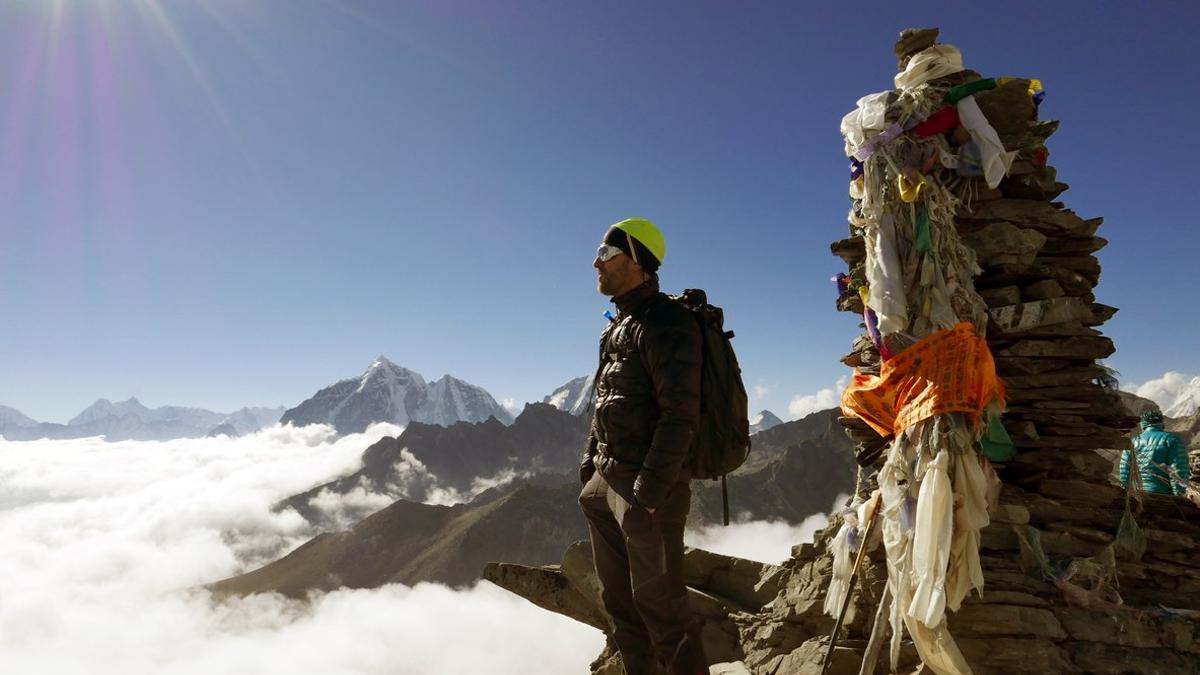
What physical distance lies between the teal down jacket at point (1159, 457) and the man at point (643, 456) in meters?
12.3

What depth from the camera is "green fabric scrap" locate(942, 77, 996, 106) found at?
6582mm

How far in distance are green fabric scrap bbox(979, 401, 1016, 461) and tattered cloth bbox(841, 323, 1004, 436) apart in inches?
7.1

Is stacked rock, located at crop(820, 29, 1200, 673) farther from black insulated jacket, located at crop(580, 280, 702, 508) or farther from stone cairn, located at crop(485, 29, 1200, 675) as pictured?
black insulated jacket, located at crop(580, 280, 702, 508)

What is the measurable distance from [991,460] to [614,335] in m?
4.41

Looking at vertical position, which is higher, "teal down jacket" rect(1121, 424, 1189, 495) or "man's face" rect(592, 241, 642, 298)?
"man's face" rect(592, 241, 642, 298)

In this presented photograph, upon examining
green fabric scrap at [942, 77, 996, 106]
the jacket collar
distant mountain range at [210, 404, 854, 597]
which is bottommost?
distant mountain range at [210, 404, 854, 597]

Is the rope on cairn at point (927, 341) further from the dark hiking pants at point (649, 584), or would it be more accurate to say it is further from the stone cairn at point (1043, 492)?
the dark hiking pants at point (649, 584)

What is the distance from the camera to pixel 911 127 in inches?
263

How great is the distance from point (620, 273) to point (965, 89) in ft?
14.3

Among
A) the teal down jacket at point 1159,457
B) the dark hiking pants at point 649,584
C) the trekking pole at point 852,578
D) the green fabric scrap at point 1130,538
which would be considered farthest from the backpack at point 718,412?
the teal down jacket at point 1159,457

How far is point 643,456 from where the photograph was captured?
536 centimetres

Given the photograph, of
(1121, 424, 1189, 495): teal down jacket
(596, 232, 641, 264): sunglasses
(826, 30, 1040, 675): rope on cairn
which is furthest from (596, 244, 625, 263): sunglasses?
(1121, 424, 1189, 495): teal down jacket

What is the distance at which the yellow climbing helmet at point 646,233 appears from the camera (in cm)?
593

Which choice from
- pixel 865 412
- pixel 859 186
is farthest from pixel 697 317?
pixel 859 186
